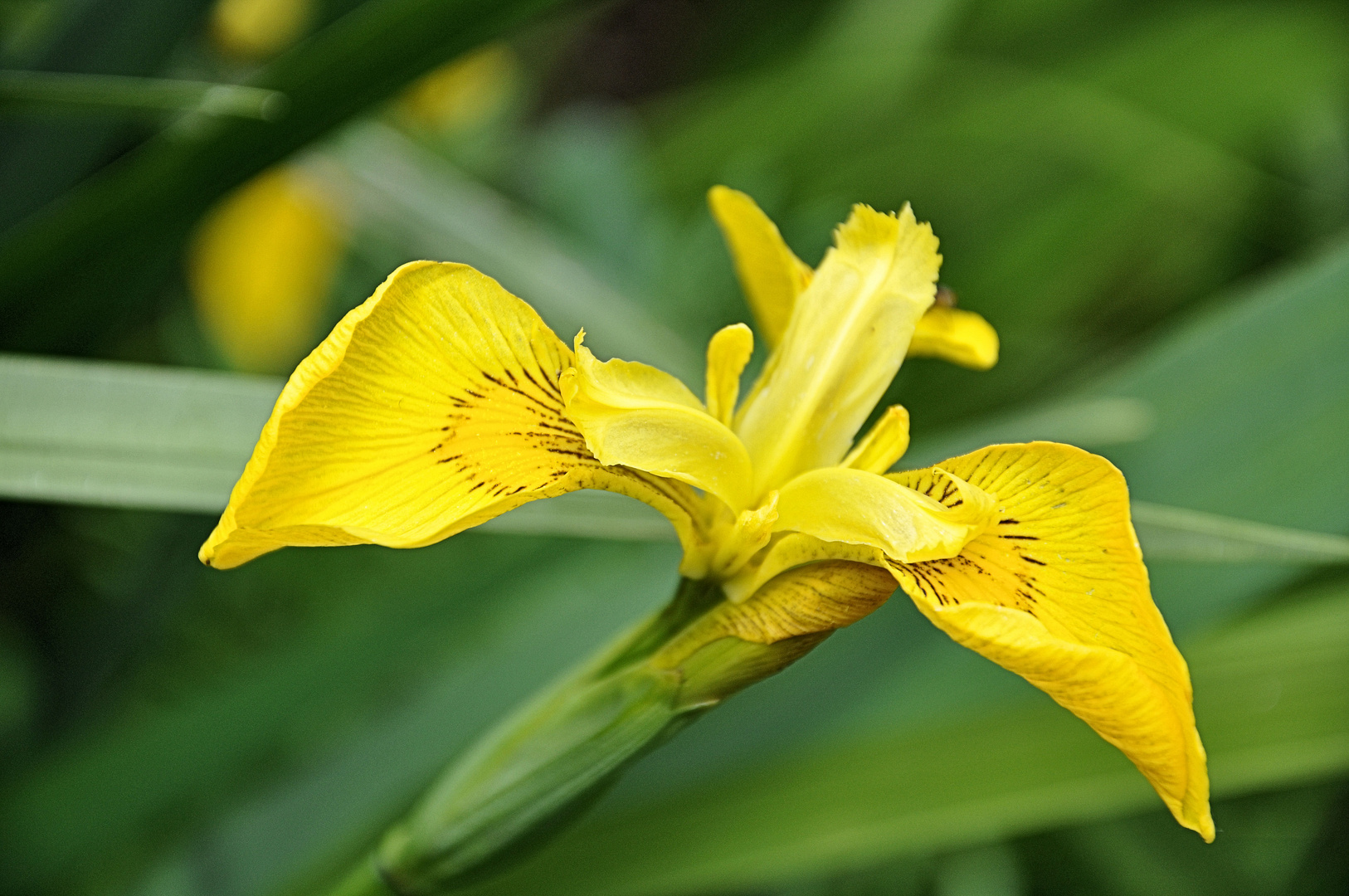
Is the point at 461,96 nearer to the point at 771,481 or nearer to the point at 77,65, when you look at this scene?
the point at 77,65

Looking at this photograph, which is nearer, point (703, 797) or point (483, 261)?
point (703, 797)

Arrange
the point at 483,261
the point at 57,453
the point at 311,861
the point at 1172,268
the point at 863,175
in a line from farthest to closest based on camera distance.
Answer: the point at 1172,268 → the point at 863,175 → the point at 483,261 → the point at 311,861 → the point at 57,453

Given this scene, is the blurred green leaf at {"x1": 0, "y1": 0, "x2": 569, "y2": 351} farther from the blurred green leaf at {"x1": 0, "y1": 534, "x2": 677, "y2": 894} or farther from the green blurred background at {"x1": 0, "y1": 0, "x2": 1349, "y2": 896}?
the blurred green leaf at {"x1": 0, "y1": 534, "x2": 677, "y2": 894}

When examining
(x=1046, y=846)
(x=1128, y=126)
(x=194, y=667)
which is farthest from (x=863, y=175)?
(x=194, y=667)

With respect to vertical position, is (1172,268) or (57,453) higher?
(57,453)

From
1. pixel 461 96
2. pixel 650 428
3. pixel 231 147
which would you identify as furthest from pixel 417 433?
pixel 461 96

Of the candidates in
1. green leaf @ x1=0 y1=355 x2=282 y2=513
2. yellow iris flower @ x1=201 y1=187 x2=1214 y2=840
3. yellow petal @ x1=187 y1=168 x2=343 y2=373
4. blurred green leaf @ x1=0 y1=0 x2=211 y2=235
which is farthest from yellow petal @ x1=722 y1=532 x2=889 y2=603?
yellow petal @ x1=187 y1=168 x2=343 y2=373

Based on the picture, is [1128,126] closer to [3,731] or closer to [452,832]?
[452,832]
